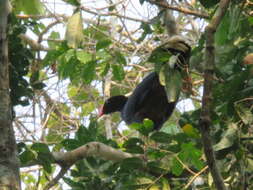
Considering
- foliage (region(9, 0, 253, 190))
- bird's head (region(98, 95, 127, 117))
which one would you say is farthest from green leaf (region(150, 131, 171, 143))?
bird's head (region(98, 95, 127, 117))

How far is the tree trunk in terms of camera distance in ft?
7.60

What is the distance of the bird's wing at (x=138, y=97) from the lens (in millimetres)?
5219

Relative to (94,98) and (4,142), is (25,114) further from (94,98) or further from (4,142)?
(4,142)

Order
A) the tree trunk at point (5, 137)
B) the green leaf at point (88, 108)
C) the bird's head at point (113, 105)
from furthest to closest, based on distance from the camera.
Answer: the green leaf at point (88, 108), the bird's head at point (113, 105), the tree trunk at point (5, 137)

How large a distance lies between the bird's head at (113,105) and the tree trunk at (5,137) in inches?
122

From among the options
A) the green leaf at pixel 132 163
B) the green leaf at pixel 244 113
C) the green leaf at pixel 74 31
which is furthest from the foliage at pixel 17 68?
the green leaf at pixel 244 113

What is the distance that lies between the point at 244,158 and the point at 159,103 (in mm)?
2716

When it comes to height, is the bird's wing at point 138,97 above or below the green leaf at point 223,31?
below

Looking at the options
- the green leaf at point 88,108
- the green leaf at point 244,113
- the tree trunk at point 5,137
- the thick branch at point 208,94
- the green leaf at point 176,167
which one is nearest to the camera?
the thick branch at point 208,94

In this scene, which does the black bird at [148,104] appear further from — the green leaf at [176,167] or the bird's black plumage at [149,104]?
the green leaf at [176,167]

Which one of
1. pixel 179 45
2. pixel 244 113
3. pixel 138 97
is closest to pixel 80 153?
pixel 244 113

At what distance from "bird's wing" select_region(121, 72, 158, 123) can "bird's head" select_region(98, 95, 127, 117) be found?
167 mm

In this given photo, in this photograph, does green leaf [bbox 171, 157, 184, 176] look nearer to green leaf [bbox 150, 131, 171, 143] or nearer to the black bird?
green leaf [bbox 150, 131, 171, 143]

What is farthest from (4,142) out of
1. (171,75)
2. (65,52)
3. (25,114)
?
(25,114)
